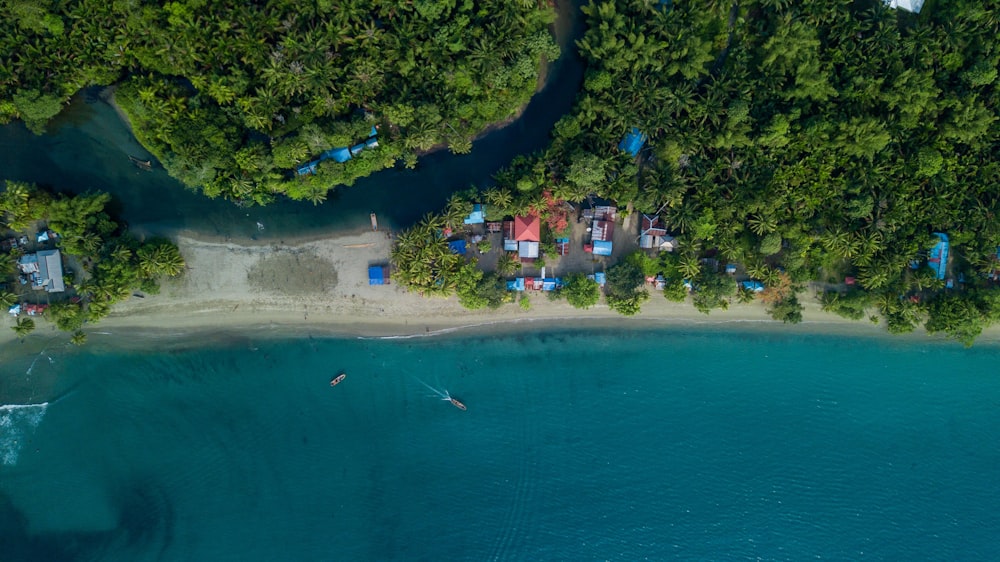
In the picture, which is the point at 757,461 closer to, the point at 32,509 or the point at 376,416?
the point at 376,416

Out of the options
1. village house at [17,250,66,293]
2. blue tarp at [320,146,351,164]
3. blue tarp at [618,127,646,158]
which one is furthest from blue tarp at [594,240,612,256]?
village house at [17,250,66,293]

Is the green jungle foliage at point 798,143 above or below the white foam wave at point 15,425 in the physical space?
above

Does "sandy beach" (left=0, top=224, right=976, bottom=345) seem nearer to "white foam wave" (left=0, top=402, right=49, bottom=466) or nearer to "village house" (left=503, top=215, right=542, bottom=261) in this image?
"village house" (left=503, top=215, right=542, bottom=261)

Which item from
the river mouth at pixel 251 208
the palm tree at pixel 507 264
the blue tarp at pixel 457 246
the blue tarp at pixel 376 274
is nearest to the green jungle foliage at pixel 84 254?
the river mouth at pixel 251 208

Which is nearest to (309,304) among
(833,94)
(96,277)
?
(96,277)

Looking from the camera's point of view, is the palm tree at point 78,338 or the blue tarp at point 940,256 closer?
the palm tree at point 78,338

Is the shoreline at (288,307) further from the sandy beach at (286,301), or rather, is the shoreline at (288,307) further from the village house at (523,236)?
the village house at (523,236)
